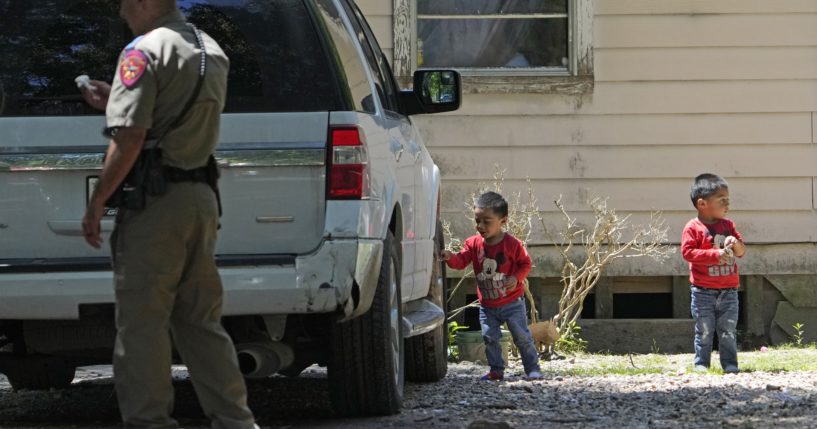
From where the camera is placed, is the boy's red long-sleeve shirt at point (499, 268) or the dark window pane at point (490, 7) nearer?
the boy's red long-sleeve shirt at point (499, 268)

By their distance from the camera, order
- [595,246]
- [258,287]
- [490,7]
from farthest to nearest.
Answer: [490,7] → [595,246] → [258,287]

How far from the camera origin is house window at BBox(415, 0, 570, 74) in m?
11.3

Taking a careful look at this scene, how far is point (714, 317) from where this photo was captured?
8828 mm

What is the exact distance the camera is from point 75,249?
5.80 m

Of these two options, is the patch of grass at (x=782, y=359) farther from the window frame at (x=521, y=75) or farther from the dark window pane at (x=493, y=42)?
the dark window pane at (x=493, y=42)

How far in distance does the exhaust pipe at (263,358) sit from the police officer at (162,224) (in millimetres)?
962

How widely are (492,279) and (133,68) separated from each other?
4292mm

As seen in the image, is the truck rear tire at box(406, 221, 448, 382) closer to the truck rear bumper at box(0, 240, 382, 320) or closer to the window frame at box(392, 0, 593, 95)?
the truck rear bumper at box(0, 240, 382, 320)

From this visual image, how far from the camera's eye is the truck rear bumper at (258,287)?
5.66m

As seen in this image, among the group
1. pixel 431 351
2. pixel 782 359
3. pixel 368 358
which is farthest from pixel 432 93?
pixel 782 359

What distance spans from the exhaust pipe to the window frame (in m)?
5.35

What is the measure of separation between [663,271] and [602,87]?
4.75ft

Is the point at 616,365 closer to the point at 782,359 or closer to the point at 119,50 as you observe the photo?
the point at 782,359

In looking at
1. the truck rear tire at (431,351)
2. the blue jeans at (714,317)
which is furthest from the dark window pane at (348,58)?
the blue jeans at (714,317)
